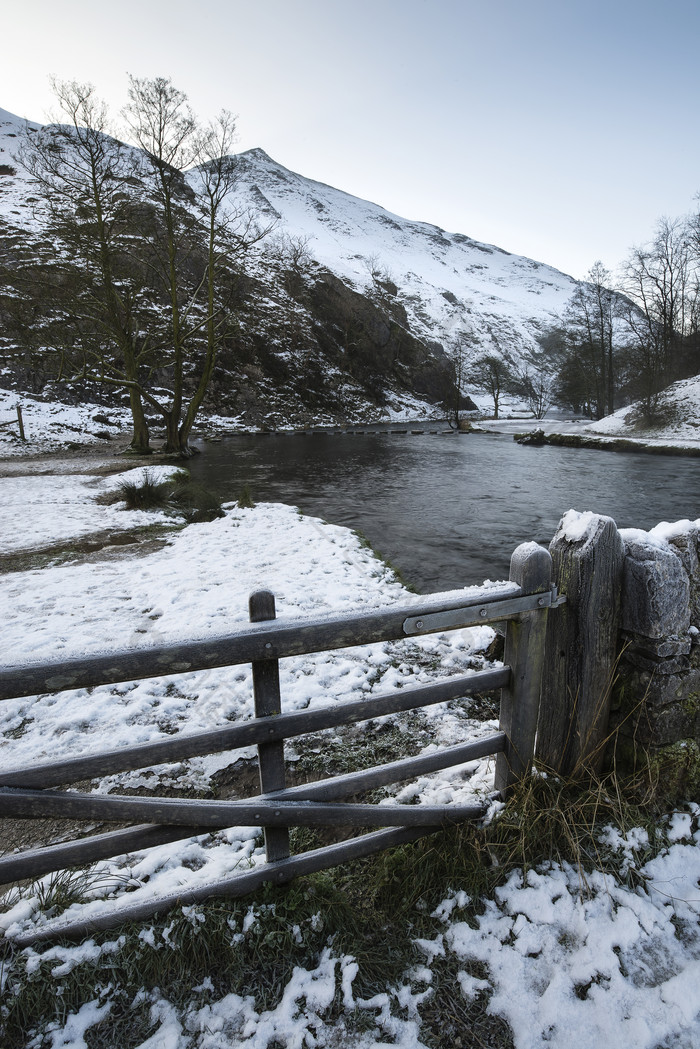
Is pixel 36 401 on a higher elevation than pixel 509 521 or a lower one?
higher

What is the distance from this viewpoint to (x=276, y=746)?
6.23ft

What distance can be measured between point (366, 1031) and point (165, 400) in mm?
37831

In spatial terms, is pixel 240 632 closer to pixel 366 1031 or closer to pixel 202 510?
pixel 366 1031

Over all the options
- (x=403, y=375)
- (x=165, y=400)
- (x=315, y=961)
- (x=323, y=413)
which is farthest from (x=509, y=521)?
(x=403, y=375)

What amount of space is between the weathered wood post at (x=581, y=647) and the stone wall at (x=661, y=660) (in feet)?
0.21

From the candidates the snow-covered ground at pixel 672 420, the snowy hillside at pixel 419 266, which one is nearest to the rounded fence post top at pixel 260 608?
the snow-covered ground at pixel 672 420

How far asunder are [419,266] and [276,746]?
515 feet

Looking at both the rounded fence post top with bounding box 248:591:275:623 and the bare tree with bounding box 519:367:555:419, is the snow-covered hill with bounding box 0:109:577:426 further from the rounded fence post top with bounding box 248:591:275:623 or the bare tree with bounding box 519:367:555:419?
the rounded fence post top with bounding box 248:591:275:623

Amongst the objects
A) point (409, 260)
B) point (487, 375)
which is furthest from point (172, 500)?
point (409, 260)

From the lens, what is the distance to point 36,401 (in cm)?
2845

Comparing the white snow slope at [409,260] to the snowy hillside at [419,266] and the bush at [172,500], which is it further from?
the bush at [172,500]

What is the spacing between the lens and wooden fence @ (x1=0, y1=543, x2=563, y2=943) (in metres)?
1.59

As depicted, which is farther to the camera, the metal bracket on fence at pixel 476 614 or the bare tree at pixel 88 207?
the bare tree at pixel 88 207

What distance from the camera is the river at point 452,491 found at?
29.0 ft
